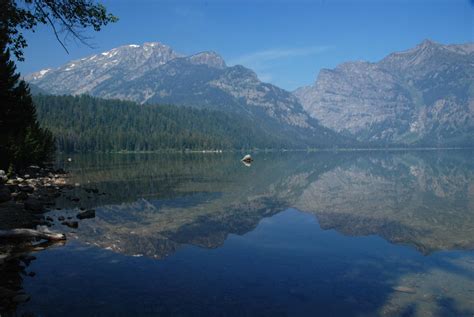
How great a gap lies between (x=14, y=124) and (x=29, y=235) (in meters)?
39.8

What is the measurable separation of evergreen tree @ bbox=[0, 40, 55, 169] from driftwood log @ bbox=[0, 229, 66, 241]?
30.3 m

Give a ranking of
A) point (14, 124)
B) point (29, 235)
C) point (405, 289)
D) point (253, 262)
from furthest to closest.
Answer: point (14, 124) < point (29, 235) < point (253, 262) < point (405, 289)

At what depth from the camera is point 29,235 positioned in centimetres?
2284

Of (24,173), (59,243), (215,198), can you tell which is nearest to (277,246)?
(59,243)

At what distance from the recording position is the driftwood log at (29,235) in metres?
21.6

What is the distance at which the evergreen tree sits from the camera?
5022 centimetres

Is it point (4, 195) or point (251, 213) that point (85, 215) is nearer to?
point (4, 195)

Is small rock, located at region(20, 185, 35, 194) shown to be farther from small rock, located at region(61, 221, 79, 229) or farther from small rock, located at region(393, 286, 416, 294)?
small rock, located at region(393, 286, 416, 294)

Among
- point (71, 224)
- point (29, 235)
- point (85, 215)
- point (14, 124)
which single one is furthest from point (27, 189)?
→ point (29, 235)

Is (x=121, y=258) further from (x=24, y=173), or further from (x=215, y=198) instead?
(x=24, y=173)

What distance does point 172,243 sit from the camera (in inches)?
1038

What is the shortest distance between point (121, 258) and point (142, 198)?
26.9 meters

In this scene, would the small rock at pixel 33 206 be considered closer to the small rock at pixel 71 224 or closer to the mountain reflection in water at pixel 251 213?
the small rock at pixel 71 224

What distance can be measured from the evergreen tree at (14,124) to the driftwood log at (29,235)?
30.3 meters
